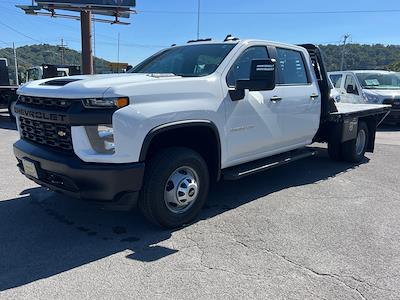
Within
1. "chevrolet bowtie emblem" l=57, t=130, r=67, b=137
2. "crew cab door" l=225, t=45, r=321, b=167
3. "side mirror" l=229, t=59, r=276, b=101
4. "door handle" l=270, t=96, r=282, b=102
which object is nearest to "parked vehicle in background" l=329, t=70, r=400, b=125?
"crew cab door" l=225, t=45, r=321, b=167

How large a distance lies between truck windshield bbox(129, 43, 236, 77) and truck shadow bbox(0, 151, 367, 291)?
1.66 m

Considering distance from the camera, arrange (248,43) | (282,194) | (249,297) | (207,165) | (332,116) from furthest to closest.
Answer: (332,116)
(282,194)
(248,43)
(207,165)
(249,297)

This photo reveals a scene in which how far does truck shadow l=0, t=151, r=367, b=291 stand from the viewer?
347 centimetres

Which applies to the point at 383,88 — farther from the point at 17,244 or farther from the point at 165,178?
the point at 17,244

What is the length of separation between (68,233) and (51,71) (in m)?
16.0

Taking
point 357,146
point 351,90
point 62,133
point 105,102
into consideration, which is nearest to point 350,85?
point 351,90

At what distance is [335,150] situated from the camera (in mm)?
7434

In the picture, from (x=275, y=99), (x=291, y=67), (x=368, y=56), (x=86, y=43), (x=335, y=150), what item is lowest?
(x=335, y=150)

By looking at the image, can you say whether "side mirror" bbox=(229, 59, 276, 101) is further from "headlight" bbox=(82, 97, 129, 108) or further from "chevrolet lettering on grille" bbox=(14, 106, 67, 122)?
"chevrolet lettering on grille" bbox=(14, 106, 67, 122)

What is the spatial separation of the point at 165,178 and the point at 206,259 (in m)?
0.86

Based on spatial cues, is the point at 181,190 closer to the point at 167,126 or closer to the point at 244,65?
the point at 167,126

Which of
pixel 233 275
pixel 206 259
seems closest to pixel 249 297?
pixel 233 275

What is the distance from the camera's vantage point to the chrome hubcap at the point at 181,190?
4105mm

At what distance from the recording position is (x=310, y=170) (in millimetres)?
7062
